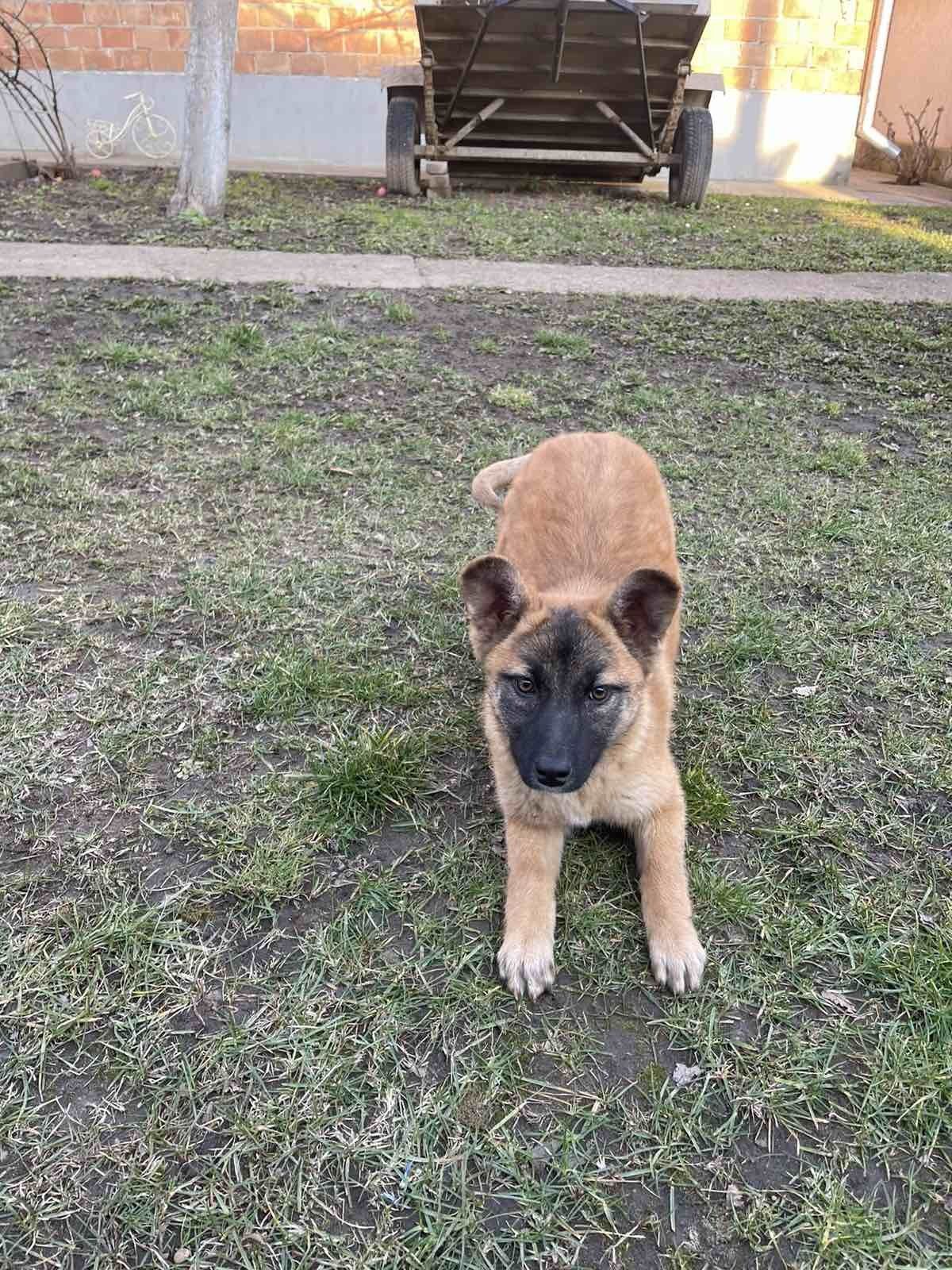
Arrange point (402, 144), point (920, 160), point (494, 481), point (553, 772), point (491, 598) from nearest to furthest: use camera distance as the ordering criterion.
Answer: point (553, 772) → point (491, 598) → point (494, 481) → point (402, 144) → point (920, 160)

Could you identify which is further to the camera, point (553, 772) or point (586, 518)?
point (586, 518)

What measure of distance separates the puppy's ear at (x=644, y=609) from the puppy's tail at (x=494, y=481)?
5.38 ft

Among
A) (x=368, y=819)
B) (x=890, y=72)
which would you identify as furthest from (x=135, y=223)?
(x=890, y=72)

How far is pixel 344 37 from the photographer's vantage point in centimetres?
1288

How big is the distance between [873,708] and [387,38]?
1327 cm

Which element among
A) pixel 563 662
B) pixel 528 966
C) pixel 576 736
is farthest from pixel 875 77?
pixel 528 966

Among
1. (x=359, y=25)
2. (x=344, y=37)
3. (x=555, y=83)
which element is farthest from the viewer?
(x=344, y=37)

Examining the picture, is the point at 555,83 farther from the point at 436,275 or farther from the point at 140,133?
the point at 140,133

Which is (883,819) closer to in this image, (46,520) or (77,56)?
(46,520)

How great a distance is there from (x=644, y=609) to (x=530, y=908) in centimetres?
88

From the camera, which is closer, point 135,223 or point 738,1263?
point 738,1263

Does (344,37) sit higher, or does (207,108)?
(344,37)

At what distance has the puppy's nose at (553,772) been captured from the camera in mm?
2248

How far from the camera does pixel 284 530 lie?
4359 mm
